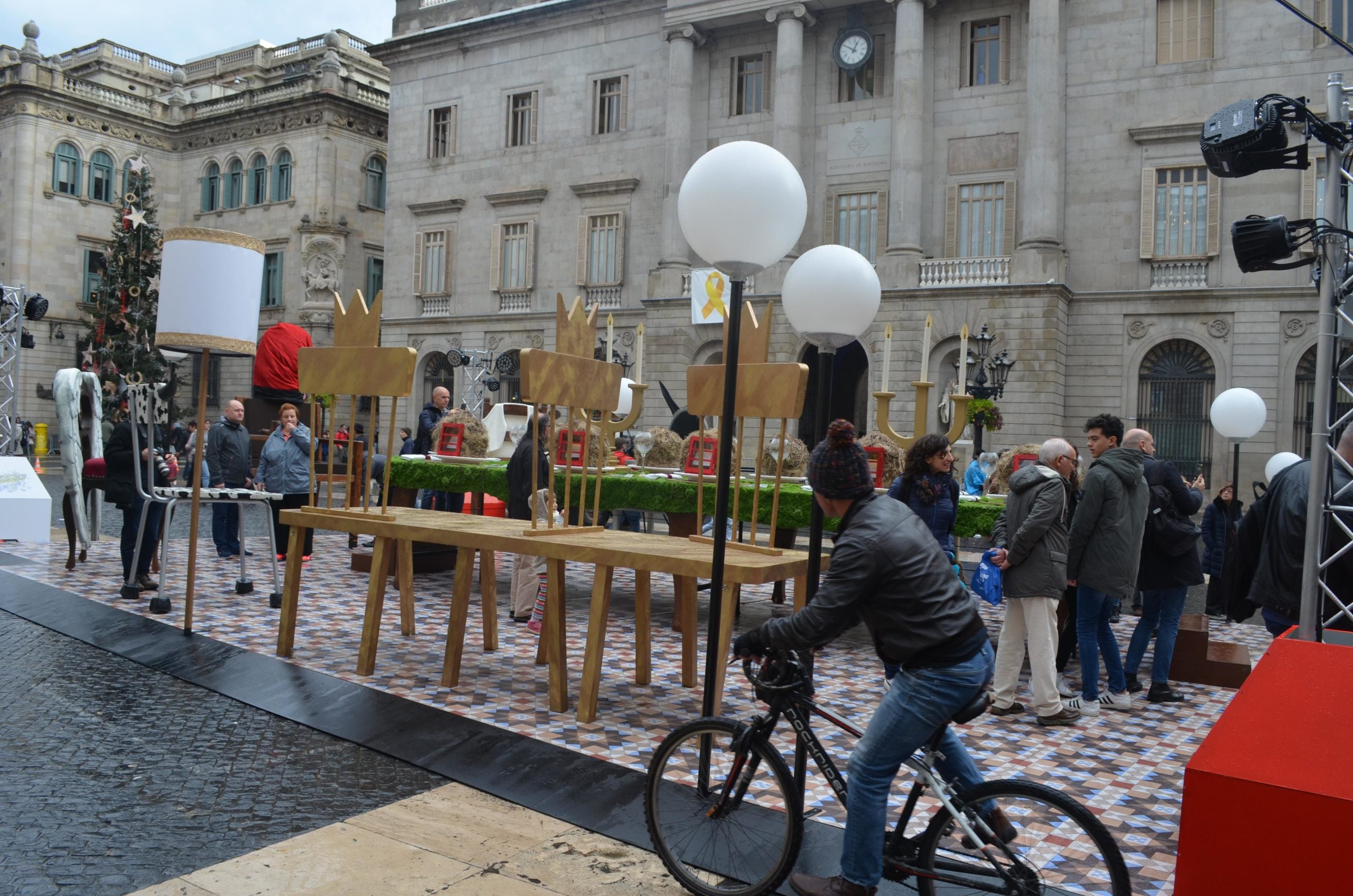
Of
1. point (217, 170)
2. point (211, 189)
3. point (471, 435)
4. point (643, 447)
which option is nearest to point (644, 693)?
point (643, 447)

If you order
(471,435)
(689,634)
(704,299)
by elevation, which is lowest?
(689,634)

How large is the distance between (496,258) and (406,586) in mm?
25071

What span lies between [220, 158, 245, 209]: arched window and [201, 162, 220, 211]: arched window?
568mm

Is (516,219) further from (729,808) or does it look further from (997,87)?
(729,808)

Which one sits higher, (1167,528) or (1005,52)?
(1005,52)

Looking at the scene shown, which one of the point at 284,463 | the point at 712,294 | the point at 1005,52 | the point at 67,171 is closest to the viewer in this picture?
the point at 284,463

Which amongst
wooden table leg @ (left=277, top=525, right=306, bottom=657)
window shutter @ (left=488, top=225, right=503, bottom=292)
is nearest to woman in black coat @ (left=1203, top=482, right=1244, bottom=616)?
wooden table leg @ (left=277, top=525, right=306, bottom=657)

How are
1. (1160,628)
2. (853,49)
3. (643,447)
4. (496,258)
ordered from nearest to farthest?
(1160,628) < (643,447) < (853,49) < (496,258)

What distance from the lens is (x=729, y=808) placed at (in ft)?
12.6

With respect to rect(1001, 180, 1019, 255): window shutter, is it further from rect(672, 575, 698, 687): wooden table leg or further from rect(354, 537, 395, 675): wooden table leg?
rect(354, 537, 395, 675): wooden table leg

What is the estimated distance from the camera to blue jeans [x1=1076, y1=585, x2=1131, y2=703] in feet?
22.0

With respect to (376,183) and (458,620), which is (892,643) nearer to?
(458,620)

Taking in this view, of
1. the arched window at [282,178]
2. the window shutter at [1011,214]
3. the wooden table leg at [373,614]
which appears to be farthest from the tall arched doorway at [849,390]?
the arched window at [282,178]

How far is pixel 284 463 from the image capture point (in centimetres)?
1164
